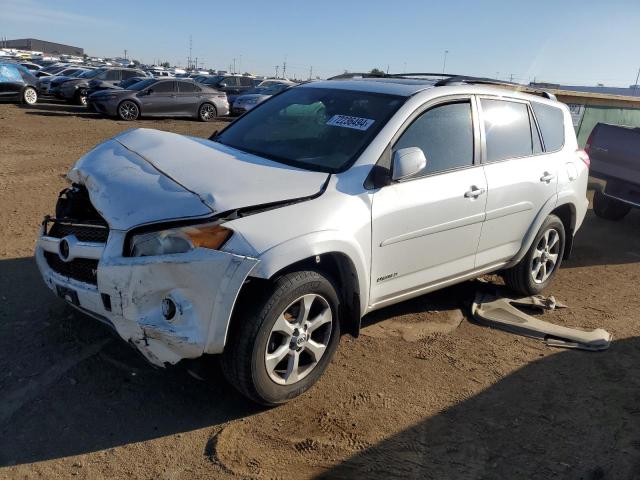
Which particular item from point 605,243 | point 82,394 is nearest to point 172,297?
point 82,394

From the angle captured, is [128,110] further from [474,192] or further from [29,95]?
[474,192]

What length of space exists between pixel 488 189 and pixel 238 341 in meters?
2.32

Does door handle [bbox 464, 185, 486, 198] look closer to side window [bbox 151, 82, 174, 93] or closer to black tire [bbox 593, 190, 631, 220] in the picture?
black tire [bbox 593, 190, 631, 220]

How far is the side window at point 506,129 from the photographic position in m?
4.28

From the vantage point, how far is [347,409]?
3.25 meters

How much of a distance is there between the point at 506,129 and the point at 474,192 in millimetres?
838

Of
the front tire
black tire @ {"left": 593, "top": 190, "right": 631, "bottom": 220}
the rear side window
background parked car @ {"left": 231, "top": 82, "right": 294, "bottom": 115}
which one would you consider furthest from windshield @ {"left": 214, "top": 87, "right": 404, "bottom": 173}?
the front tire

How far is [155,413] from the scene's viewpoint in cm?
306

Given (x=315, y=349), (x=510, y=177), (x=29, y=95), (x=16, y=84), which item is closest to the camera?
(x=315, y=349)

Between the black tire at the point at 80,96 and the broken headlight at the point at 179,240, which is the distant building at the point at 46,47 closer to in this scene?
the black tire at the point at 80,96

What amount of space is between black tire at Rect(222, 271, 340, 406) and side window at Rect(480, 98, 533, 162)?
2049 millimetres

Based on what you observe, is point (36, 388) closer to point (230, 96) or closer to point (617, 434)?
point (617, 434)

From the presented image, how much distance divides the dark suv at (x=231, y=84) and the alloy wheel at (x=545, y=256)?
2188 cm

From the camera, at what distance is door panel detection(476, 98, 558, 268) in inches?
167
